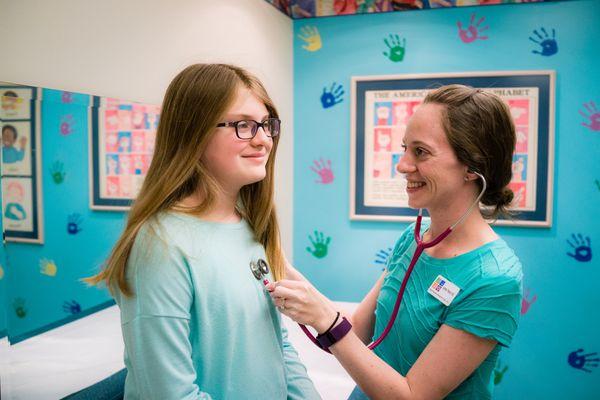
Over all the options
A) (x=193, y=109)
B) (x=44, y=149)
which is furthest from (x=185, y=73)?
(x=44, y=149)

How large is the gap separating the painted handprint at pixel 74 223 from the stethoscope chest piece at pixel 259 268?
2.12 ft

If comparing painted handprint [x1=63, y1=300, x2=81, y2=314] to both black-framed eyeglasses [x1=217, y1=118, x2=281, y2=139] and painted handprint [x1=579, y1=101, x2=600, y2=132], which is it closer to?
black-framed eyeglasses [x1=217, y1=118, x2=281, y2=139]

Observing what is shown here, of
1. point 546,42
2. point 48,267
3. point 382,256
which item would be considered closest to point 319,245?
point 382,256

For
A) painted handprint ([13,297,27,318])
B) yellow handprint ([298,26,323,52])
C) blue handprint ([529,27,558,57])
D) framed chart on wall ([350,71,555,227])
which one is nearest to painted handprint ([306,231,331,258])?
framed chart on wall ([350,71,555,227])

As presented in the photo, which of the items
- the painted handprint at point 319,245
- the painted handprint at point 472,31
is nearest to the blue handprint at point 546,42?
the painted handprint at point 472,31

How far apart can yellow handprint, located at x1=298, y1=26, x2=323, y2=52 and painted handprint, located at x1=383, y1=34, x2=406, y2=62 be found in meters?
0.40

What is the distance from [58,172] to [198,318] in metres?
0.69

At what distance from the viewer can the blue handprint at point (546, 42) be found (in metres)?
2.78

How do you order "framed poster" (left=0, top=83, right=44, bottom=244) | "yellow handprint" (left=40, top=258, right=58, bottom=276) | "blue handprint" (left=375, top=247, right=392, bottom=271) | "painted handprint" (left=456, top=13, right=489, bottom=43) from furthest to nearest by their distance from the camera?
"blue handprint" (left=375, top=247, right=392, bottom=271)
"painted handprint" (left=456, top=13, right=489, bottom=43)
"yellow handprint" (left=40, top=258, right=58, bottom=276)
"framed poster" (left=0, top=83, right=44, bottom=244)

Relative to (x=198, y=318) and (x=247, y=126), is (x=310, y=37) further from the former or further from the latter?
(x=198, y=318)

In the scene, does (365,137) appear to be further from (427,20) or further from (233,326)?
(233,326)

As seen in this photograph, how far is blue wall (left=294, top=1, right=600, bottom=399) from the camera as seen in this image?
9.11ft

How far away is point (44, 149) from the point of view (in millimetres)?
1401

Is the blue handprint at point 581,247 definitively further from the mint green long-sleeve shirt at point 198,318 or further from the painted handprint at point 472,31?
the mint green long-sleeve shirt at point 198,318
